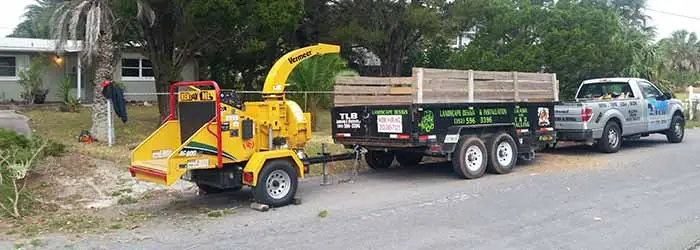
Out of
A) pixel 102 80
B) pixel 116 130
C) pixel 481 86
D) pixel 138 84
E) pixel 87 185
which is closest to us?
pixel 87 185

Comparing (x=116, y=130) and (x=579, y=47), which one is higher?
→ (x=579, y=47)

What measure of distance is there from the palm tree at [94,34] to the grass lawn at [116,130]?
0.82 meters

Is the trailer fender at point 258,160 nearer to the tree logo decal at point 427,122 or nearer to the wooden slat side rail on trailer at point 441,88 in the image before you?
the tree logo decal at point 427,122

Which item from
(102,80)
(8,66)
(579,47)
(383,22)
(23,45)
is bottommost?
(102,80)

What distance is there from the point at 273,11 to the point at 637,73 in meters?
27.8

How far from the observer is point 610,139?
14992mm

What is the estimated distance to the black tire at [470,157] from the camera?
11.0 meters

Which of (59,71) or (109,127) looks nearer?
(109,127)

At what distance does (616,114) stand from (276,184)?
958 cm

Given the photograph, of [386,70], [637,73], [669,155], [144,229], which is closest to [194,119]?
[144,229]

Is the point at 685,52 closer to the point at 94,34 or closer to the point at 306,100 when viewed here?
the point at 306,100

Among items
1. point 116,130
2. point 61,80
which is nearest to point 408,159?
point 116,130

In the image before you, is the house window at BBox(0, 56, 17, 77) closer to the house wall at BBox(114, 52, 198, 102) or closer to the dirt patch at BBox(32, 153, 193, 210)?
the house wall at BBox(114, 52, 198, 102)

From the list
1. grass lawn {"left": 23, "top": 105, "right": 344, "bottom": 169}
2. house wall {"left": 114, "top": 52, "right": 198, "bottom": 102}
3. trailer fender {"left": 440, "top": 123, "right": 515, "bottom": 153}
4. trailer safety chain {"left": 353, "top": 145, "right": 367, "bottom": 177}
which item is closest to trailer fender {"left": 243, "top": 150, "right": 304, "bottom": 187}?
trailer safety chain {"left": 353, "top": 145, "right": 367, "bottom": 177}
